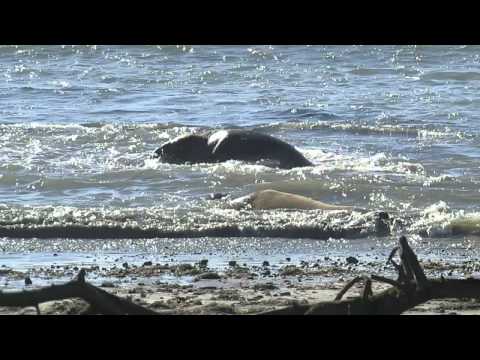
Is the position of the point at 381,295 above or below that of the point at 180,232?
above

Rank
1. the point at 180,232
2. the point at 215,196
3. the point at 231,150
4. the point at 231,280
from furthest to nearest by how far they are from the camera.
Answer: the point at 231,150, the point at 215,196, the point at 180,232, the point at 231,280

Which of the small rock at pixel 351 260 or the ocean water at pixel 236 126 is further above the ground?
the ocean water at pixel 236 126

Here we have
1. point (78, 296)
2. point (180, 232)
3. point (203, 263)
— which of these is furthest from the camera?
point (180, 232)

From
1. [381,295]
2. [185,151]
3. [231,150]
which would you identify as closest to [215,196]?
[231,150]

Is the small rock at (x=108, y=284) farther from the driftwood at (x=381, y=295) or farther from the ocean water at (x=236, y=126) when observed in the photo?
the driftwood at (x=381, y=295)

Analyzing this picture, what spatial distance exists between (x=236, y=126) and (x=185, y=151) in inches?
175

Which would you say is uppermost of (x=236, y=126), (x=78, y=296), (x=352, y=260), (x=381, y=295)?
(x=78, y=296)

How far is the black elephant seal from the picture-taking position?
522 inches

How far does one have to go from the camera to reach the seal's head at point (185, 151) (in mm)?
13461

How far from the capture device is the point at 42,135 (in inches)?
643

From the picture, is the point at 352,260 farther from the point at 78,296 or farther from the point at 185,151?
the point at 185,151

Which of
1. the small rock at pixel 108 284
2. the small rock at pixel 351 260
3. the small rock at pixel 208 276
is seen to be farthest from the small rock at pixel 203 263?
the small rock at pixel 351 260

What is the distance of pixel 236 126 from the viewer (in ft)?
59.0
